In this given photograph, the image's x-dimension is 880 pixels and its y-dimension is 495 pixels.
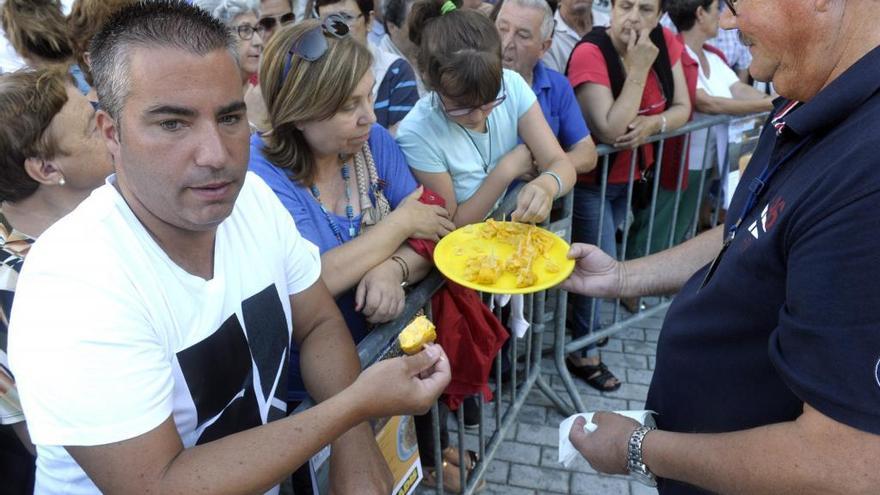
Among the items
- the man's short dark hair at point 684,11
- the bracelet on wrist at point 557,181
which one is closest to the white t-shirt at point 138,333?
the bracelet on wrist at point 557,181

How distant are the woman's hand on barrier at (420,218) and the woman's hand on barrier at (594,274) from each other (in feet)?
1.97

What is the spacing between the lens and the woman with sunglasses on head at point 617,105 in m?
4.21

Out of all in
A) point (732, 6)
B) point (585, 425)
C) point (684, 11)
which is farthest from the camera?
point (684, 11)

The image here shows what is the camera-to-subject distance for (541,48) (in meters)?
4.03

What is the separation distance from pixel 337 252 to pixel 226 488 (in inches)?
46.2

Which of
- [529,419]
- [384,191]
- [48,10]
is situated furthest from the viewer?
[529,419]

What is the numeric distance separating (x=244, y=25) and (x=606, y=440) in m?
3.79

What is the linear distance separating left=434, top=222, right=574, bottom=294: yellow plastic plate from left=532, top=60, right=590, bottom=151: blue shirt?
1.21m

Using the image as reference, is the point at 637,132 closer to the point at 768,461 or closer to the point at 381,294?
the point at 381,294

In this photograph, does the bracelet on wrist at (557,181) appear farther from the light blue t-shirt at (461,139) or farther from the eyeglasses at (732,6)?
the eyeglasses at (732,6)

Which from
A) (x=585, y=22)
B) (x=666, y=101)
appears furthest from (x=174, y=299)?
(x=585, y=22)

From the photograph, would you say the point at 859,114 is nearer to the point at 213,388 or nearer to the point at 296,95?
the point at 213,388

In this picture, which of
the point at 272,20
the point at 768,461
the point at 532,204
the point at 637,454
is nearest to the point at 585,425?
the point at 637,454

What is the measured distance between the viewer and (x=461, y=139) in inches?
132
